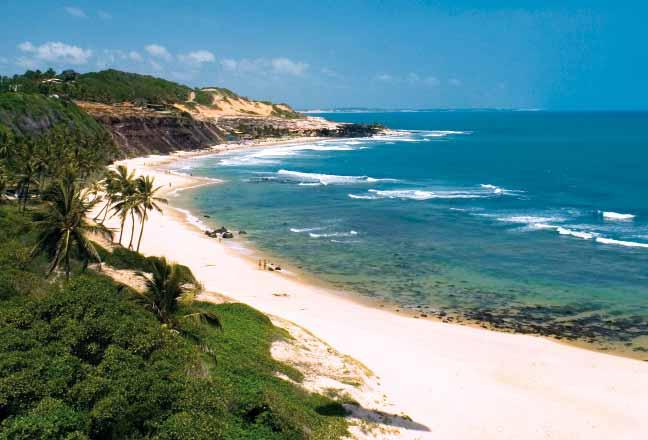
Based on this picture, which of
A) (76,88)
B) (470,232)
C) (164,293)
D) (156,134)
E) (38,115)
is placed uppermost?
(76,88)

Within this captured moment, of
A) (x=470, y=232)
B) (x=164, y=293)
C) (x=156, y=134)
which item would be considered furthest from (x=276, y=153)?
(x=164, y=293)

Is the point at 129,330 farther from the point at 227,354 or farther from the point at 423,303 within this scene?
the point at 423,303

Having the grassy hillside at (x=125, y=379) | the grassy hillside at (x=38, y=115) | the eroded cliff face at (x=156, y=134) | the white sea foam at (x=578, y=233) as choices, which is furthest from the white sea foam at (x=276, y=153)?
the grassy hillside at (x=125, y=379)

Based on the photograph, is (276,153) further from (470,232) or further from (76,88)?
(470,232)

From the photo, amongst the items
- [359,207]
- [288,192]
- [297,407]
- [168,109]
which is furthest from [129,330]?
[168,109]

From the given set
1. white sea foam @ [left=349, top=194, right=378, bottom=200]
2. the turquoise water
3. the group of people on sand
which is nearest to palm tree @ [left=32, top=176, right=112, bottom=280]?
the group of people on sand
